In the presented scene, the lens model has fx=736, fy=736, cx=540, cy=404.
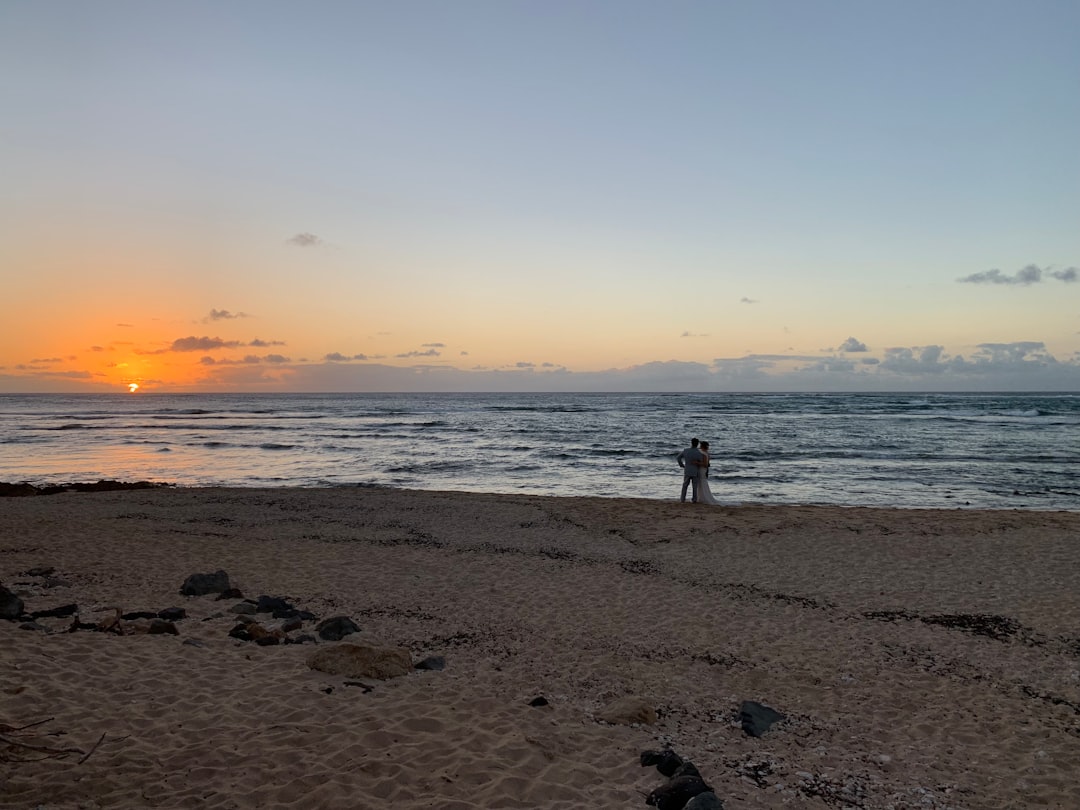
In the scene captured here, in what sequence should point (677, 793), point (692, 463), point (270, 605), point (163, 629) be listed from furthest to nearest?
point (692, 463) < point (270, 605) < point (163, 629) < point (677, 793)

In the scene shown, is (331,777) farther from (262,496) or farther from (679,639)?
(262,496)

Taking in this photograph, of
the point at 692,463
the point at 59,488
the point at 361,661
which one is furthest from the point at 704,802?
the point at 59,488

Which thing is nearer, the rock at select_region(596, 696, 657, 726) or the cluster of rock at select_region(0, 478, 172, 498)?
the rock at select_region(596, 696, 657, 726)

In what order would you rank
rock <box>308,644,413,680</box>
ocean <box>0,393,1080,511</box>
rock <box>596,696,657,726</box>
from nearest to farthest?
rock <box>596,696,657,726</box>
rock <box>308,644,413,680</box>
ocean <box>0,393,1080,511</box>

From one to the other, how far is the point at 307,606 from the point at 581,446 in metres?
30.0

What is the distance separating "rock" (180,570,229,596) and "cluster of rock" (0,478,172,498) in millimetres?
14737

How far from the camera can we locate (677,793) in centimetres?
502

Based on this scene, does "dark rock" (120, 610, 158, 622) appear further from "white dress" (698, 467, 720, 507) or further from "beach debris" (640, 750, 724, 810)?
"white dress" (698, 467, 720, 507)

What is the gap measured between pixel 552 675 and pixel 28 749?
14.2ft

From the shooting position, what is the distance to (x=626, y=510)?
18266mm

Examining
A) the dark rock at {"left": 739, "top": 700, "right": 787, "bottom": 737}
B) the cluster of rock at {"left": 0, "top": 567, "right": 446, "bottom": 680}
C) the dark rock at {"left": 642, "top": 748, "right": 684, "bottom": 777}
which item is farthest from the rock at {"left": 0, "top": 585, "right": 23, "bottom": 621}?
the dark rock at {"left": 739, "top": 700, "right": 787, "bottom": 737}

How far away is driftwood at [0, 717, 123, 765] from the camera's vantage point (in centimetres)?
488

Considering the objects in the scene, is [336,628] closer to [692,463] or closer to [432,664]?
[432,664]

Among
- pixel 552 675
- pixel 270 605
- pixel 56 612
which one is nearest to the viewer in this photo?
pixel 552 675
